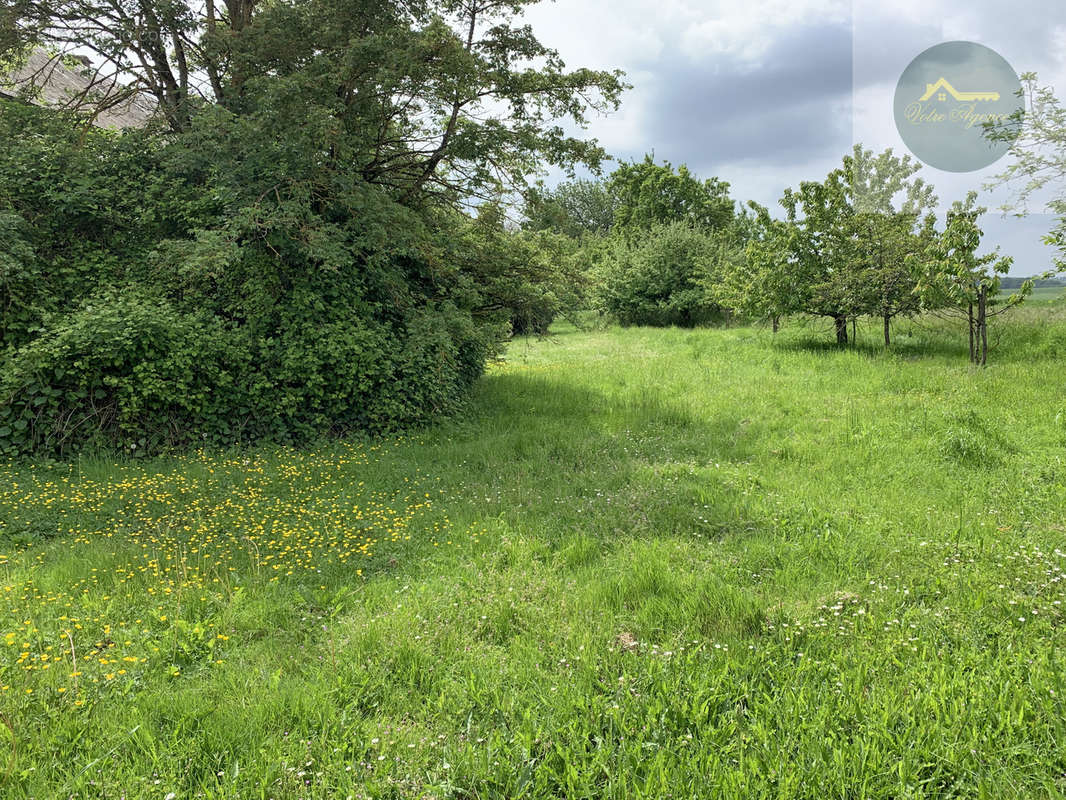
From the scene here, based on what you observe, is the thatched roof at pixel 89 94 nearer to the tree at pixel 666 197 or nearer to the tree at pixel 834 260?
the tree at pixel 834 260

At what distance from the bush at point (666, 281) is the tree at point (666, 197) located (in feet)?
27.0

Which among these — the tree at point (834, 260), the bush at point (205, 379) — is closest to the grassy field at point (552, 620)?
the bush at point (205, 379)

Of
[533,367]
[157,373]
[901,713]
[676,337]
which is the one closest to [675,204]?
[676,337]

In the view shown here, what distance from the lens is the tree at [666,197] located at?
35.8 metres

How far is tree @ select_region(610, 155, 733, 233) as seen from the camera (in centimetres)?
3584

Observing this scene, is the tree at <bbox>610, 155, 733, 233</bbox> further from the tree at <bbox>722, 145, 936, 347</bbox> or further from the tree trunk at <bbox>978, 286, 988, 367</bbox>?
the tree trunk at <bbox>978, 286, 988, 367</bbox>

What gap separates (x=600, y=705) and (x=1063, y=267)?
42.6 feet

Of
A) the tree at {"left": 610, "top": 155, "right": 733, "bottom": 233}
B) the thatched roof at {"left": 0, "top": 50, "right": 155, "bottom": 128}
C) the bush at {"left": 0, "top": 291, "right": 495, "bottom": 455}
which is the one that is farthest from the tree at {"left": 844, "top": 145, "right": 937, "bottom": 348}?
the tree at {"left": 610, "top": 155, "right": 733, "bottom": 233}

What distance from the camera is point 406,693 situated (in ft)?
9.73

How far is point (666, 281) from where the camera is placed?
26.2 m

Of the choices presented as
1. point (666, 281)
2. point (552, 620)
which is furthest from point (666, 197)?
point (552, 620)

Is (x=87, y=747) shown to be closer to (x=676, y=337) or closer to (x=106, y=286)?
(x=106, y=286)

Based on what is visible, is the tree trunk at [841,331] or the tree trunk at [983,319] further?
the tree trunk at [841,331]

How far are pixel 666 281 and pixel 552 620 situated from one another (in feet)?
80.2
